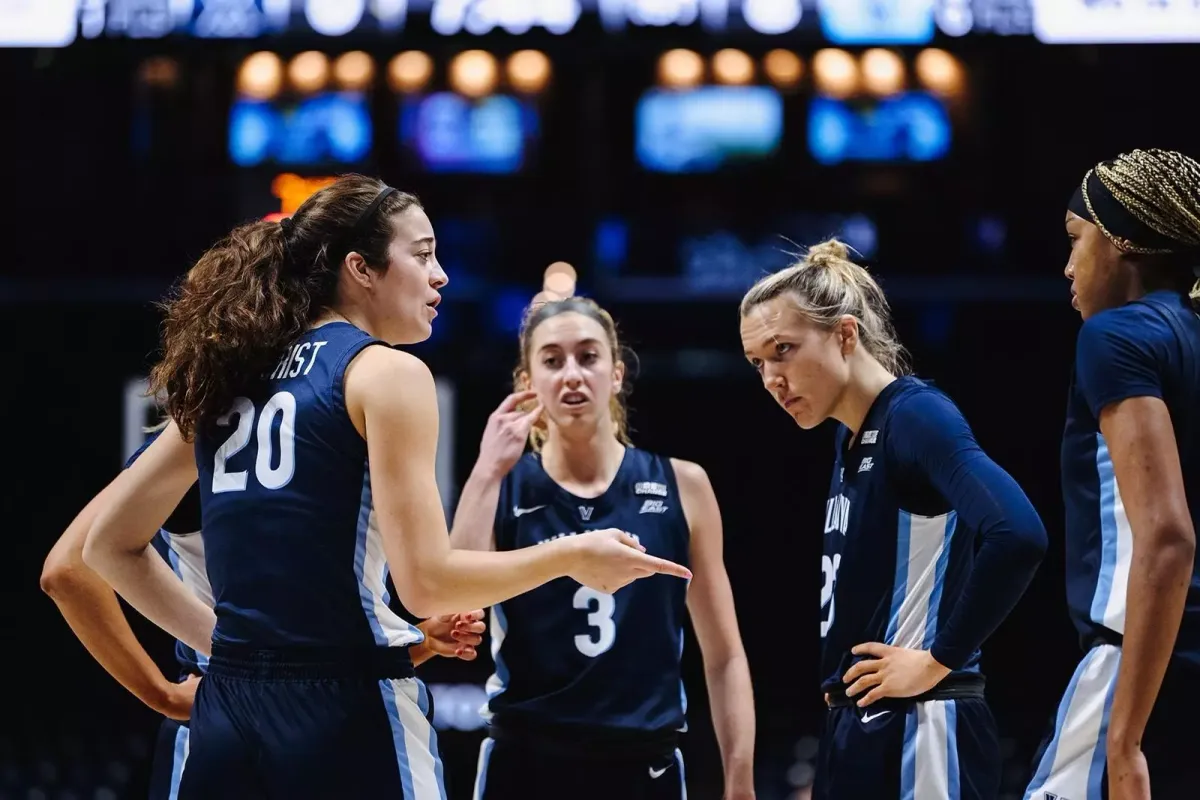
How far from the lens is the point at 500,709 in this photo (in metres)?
3.33

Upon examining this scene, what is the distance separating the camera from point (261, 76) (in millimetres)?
6754

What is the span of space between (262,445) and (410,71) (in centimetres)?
487

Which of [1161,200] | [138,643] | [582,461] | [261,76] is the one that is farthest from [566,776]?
[261,76]

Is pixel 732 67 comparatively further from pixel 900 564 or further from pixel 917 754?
pixel 917 754

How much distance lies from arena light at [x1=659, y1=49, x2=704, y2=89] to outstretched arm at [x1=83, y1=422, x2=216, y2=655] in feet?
15.3

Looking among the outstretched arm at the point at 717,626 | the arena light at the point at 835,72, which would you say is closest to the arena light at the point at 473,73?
the arena light at the point at 835,72

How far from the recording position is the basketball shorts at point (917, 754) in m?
2.59

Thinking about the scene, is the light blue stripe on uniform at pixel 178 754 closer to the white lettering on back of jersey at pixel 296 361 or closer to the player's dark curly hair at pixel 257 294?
the player's dark curly hair at pixel 257 294

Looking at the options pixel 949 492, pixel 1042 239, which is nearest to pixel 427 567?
pixel 949 492

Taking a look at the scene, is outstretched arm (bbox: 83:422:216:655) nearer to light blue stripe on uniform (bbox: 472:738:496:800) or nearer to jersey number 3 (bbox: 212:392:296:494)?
jersey number 3 (bbox: 212:392:296:494)

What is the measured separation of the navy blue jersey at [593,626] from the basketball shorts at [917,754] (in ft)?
2.37

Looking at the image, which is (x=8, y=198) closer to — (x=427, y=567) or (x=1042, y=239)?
(x=1042, y=239)

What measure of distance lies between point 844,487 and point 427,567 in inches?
40.7

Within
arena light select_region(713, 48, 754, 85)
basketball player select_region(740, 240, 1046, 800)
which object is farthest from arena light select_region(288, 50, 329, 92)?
basketball player select_region(740, 240, 1046, 800)
